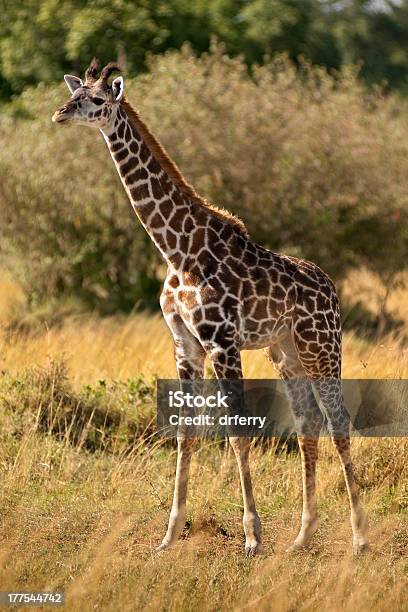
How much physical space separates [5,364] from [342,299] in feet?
27.0

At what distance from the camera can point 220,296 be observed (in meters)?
8.01

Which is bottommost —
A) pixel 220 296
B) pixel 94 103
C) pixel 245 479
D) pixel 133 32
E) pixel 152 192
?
pixel 133 32

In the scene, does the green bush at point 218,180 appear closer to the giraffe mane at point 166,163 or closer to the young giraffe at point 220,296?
the giraffe mane at point 166,163

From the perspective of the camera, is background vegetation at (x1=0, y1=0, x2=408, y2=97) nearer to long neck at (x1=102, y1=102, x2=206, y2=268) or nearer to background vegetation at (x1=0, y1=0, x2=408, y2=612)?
background vegetation at (x1=0, y1=0, x2=408, y2=612)

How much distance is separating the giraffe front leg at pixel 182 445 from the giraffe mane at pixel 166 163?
0.85m

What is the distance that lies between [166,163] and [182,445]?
6.55 feet

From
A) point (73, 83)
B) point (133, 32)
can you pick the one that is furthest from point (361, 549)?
point (133, 32)

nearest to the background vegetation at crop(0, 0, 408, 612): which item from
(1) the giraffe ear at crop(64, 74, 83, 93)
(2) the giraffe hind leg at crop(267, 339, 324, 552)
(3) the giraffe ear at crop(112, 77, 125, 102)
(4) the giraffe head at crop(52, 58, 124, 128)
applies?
(2) the giraffe hind leg at crop(267, 339, 324, 552)

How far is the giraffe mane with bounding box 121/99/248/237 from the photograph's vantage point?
8.21 m

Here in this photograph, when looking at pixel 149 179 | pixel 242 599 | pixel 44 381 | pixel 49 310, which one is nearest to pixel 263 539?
pixel 242 599

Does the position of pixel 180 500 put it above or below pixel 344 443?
below

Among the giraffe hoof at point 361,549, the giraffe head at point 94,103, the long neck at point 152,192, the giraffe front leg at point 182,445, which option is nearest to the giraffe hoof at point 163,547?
the giraffe front leg at point 182,445

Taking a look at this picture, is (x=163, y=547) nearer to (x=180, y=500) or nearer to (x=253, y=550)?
(x=180, y=500)

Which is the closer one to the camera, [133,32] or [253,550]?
[253,550]
